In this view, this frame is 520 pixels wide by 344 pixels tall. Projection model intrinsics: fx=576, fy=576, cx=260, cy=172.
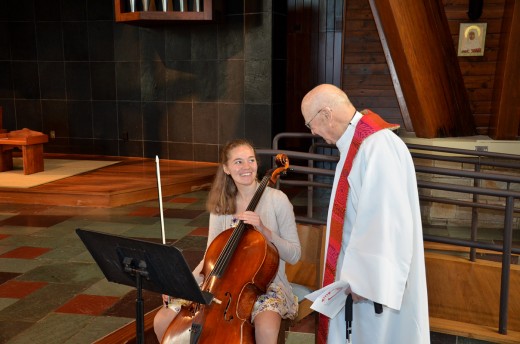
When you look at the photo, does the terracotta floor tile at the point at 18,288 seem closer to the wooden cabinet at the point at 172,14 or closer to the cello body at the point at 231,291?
the cello body at the point at 231,291

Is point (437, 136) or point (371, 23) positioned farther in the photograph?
point (371, 23)

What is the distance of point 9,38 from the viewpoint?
10.0 meters

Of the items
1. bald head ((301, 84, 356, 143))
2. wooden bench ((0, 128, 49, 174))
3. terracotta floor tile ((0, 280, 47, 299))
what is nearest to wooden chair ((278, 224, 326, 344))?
bald head ((301, 84, 356, 143))

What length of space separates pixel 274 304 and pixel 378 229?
0.75 m

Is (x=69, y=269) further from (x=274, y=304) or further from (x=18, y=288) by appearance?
(x=274, y=304)

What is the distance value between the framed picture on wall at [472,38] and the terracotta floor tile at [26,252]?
5.17 metres

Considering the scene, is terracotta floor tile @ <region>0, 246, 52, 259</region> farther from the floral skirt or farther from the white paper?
the white paper

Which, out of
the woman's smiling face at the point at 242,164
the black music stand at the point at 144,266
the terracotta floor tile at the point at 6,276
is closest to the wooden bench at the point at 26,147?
the terracotta floor tile at the point at 6,276

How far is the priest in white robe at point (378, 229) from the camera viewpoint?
2223 millimetres

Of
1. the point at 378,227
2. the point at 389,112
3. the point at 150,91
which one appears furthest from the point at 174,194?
the point at 378,227

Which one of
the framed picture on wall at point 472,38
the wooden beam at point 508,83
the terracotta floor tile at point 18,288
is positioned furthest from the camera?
the framed picture on wall at point 472,38

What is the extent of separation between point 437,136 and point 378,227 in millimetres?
4224

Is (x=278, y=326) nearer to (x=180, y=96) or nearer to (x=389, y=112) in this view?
(x=389, y=112)

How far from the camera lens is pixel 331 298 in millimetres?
2303
